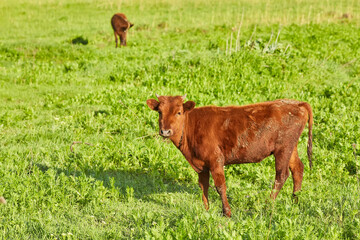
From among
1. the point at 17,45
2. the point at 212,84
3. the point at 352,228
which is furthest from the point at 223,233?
the point at 17,45

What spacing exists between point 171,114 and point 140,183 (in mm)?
1922

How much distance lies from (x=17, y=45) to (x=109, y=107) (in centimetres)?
1189

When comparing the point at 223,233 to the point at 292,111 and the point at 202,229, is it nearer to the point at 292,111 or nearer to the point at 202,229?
the point at 202,229

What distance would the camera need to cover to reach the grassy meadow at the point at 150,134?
5.37m

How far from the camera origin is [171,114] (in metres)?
5.84

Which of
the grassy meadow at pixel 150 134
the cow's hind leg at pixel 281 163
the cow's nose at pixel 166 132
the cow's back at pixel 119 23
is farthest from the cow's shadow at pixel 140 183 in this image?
the cow's back at pixel 119 23

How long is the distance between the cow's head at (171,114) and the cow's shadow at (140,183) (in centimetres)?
135

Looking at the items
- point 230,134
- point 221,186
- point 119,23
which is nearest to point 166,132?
point 230,134

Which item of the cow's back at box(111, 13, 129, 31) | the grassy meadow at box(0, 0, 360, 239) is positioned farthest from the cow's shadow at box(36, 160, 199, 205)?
the cow's back at box(111, 13, 129, 31)

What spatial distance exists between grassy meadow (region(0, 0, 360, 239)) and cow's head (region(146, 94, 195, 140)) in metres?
1.05

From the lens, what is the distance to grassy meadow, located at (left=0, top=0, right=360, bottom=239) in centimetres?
537

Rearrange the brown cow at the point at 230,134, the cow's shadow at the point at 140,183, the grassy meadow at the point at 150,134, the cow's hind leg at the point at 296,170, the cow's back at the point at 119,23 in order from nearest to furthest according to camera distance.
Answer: the grassy meadow at the point at 150,134 → the brown cow at the point at 230,134 → the cow's hind leg at the point at 296,170 → the cow's shadow at the point at 140,183 → the cow's back at the point at 119,23

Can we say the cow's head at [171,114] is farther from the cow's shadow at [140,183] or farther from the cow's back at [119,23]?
the cow's back at [119,23]

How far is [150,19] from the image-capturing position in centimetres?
2833
